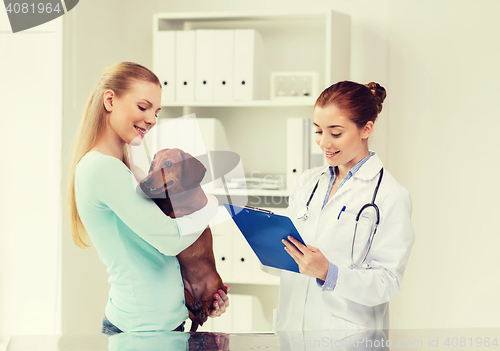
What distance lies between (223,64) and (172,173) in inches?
46.6

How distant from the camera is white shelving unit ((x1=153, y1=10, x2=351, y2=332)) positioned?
2.03m

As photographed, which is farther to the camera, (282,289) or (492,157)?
(492,157)

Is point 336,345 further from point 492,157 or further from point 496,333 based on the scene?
point 492,157

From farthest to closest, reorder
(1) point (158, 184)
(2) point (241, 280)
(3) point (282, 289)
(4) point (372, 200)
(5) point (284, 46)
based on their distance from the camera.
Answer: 1. (5) point (284, 46)
2. (2) point (241, 280)
3. (3) point (282, 289)
4. (4) point (372, 200)
5. (1) point (158, 184)

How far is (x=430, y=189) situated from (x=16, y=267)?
6.56ft

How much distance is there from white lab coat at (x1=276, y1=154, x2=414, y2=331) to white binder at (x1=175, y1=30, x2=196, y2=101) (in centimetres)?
103

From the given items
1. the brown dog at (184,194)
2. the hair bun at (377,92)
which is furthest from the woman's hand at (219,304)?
the hair bun at (377,92)

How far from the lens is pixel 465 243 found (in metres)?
2.15

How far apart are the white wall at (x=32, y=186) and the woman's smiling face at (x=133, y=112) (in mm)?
850

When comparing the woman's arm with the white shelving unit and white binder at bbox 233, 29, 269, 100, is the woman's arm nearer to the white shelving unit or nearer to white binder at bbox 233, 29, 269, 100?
the white shelving unit

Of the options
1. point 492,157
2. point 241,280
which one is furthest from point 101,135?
point 492,157

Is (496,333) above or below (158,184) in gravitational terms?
below

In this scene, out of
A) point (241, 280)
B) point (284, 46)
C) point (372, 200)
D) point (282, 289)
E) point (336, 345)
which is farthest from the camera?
point (284, 46)

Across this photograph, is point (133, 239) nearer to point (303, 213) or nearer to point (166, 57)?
point (303, 213)
